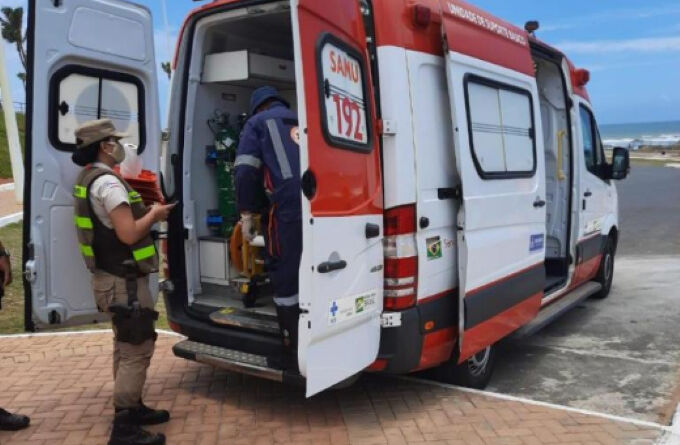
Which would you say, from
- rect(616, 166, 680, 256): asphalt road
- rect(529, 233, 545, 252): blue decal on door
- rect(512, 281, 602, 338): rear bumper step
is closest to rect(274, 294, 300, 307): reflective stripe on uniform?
rect(529, 233, 545, 252): blue decal on door

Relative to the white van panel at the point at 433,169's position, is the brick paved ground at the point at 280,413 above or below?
below

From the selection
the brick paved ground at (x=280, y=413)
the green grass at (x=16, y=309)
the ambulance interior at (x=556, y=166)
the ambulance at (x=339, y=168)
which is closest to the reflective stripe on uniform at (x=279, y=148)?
the ambulance at (x=339, y=168)

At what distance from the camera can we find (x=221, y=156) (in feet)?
15.9

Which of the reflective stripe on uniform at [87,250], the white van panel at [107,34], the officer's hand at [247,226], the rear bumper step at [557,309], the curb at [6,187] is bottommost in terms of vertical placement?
the rear bumper step at [557,309]

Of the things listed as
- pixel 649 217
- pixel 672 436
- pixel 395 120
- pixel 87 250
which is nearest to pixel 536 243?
pixel 672 436

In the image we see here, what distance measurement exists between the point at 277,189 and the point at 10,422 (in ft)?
7.25

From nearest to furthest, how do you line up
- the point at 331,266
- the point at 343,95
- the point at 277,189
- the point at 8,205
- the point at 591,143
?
the point at 331,266 < the point at 343,95 < the point at 277,189 < the point at 591,143 < the point at 8,205

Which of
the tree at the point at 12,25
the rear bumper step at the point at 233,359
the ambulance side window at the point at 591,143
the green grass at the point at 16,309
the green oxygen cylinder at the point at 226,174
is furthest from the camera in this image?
the tree at the point at 12,25

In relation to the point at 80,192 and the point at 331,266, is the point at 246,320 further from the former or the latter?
the point at 80,192

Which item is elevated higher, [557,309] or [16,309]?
[16,309]

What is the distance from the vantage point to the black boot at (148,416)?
3857 mm

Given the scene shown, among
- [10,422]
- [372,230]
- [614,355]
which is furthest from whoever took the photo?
[614,355]

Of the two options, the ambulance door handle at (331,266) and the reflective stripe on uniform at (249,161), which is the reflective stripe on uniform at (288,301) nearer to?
the ambulance door handle at (331,266)

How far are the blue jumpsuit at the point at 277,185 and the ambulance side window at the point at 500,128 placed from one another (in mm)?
1212
